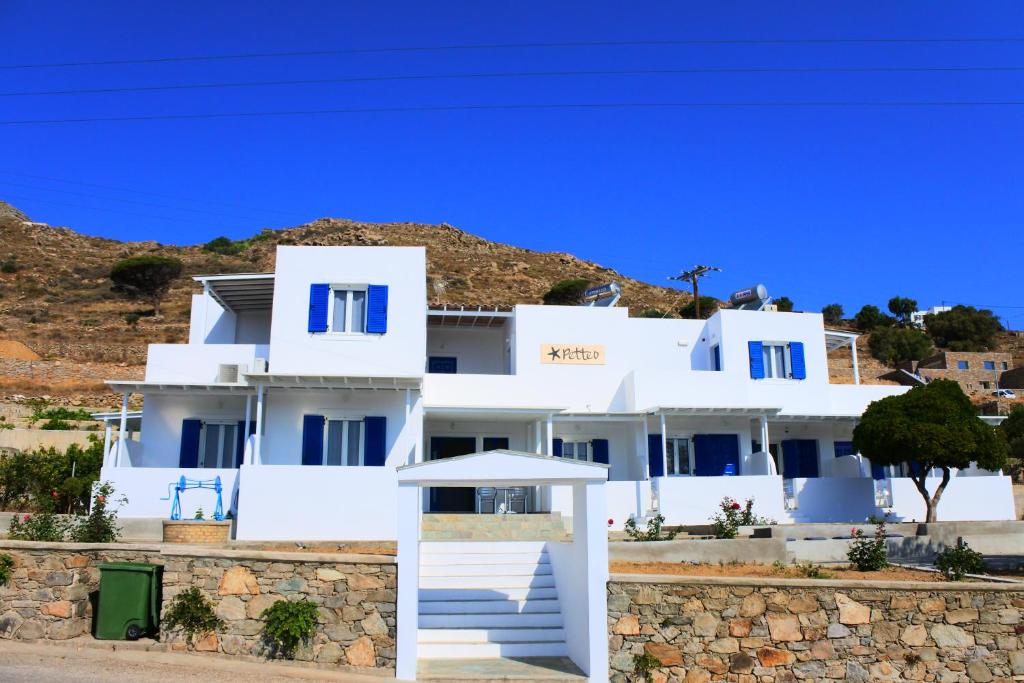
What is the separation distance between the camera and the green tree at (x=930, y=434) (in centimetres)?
1981

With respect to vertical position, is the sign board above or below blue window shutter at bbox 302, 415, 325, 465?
above

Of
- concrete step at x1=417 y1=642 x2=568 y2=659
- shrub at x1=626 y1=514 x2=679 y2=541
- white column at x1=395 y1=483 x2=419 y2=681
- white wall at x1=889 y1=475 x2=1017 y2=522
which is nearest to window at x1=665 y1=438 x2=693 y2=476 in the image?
shrub at x1=626 y1=514 x2=679 y2=541

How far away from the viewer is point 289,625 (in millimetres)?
10273

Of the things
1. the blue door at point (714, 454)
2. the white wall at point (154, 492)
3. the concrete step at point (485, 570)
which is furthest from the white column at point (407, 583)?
the blue door at point (714, 454)

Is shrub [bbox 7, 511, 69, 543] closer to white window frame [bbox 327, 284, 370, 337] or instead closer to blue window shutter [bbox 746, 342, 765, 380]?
white window frame [bbox 327, 284, 370, 337]

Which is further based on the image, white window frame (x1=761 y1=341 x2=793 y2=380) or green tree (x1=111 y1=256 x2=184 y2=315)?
green tree (x1=111 y1=256 x2=184 y2=315)

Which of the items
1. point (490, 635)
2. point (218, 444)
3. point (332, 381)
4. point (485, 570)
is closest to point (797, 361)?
point (332, 381)

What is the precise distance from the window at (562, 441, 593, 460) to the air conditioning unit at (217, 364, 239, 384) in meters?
9.10

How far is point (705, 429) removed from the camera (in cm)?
2317

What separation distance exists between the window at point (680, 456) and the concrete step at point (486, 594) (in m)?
11.0

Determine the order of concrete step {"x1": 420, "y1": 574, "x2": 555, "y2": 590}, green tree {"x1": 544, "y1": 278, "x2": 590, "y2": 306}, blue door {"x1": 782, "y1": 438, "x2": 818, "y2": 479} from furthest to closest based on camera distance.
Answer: green tree {"x1": 544, "y1": 278, "x2": 590, "y2": 306} < blue door {"x1": 782, "y1": 438, "x2": 818, "y2": 479} < concrete step {"x1": 420, "y1": 574, "x2": 555, "y2": 590}

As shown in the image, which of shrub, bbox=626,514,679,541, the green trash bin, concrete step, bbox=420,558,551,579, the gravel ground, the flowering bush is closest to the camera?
the gravel ground

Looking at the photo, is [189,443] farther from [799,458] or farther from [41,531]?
[799,458]

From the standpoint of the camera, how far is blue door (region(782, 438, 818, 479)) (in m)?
24.7
